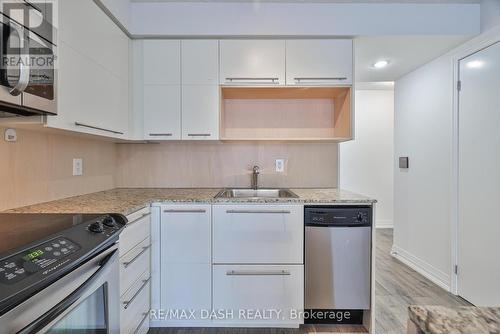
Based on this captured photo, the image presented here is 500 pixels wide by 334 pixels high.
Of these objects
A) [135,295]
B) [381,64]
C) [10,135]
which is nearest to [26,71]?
[10,135]

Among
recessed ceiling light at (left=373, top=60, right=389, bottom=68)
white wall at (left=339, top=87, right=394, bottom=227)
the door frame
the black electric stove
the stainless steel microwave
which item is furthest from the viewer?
white wall at (left=339, top=87, right=394, bottom=227)

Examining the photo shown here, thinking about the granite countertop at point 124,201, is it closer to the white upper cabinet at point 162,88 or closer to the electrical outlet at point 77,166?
the electrical outlet at point 77,166

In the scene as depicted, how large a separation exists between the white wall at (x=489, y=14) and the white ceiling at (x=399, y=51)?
0.14 meters

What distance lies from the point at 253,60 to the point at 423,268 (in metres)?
2.69

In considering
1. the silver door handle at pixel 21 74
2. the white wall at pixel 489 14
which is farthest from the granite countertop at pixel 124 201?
the white wall at pixel 489 14

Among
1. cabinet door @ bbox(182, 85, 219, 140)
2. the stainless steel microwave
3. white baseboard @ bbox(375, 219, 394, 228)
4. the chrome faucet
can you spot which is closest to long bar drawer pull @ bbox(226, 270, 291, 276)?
the chrome faucet

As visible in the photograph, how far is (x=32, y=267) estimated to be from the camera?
0.71 metres

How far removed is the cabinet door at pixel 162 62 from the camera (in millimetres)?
2123

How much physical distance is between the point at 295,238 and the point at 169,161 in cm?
137

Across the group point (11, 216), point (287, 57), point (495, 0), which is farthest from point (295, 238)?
point (495, 0)

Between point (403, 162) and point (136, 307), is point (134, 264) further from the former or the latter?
point (403, 162)

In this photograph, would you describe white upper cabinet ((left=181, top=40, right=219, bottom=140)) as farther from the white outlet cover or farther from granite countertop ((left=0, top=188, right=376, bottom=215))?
the white outlet cover

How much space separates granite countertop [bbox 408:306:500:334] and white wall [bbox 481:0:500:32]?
2.40 m

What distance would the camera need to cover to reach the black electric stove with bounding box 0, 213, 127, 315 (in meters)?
0.65
